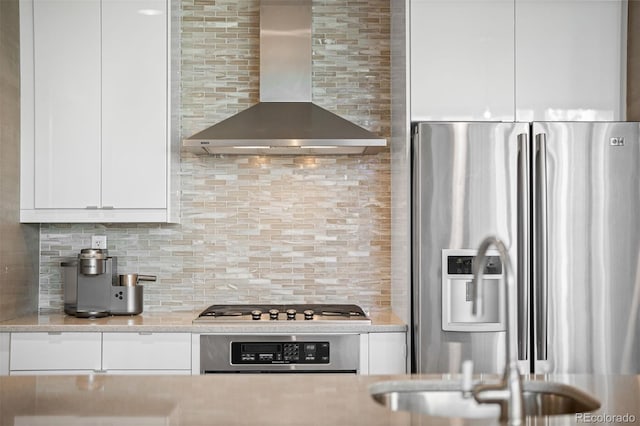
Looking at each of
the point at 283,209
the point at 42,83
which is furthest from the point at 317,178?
the point at 42,83

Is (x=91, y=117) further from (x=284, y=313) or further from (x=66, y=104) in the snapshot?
(x=284, y=313)

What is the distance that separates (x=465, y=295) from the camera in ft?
9.52

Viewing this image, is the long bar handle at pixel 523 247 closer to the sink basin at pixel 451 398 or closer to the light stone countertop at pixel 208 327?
the light stone countertop at pixel 208 327

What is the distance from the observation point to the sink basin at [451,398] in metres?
1.66

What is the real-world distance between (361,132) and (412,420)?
208 cm

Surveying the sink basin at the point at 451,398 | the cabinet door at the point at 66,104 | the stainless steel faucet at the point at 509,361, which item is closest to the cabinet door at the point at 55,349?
the cabinet door at the point at 66,104

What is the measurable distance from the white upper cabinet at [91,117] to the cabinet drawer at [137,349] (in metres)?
0.60

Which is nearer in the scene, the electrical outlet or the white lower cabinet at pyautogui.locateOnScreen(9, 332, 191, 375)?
the white lower cabinet at pyautogui.locateOnScreen(9, 332, 191, 375)

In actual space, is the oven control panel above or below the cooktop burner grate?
below

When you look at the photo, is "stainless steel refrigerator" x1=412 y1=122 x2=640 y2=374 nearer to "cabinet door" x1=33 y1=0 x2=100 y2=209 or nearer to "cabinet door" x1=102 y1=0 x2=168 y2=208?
"cabinet door" x1=102 y1=0 x2=168 y2=208

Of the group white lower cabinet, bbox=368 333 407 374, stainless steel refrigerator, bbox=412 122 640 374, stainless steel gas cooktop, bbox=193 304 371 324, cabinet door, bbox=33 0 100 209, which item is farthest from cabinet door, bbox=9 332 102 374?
stainless steel refrigerator, bbox=412 122 640 374

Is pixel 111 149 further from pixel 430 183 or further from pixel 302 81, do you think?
pixel 430 183

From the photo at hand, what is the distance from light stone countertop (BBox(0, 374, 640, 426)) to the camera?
137cm

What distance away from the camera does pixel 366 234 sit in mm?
3666
